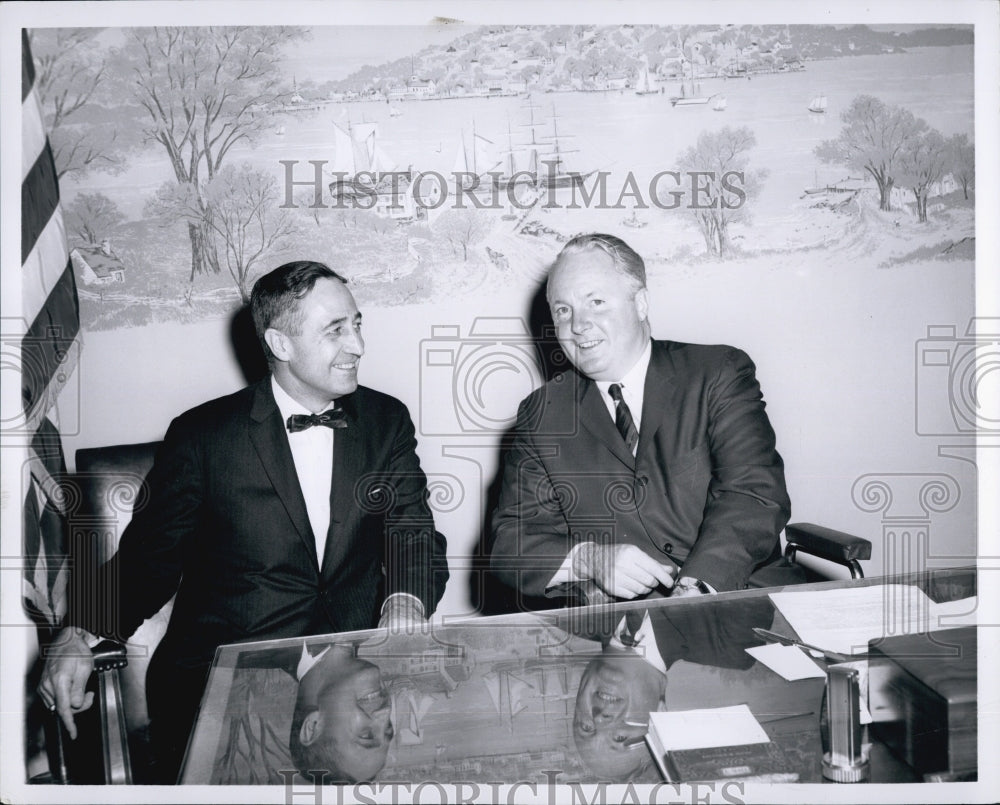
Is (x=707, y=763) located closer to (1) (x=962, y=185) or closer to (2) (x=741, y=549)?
(2) (x=741, y=549)

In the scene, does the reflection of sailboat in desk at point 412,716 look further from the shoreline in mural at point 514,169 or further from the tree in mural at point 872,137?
the tree in mural at point 872,137

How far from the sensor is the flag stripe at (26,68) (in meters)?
2.25

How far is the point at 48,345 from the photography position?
2287 millimetres

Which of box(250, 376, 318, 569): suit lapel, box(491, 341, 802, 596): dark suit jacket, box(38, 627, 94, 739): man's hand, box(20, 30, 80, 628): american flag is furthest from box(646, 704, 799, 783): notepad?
box(20, 30, 80, 628): american flag

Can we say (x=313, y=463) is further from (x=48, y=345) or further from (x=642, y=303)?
(x=642, y=303)

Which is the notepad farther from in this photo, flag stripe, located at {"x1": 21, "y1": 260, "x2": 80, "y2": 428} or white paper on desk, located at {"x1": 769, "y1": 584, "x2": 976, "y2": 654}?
flag stripe, located at {"x1": 21, "y1": 260, "x2": 80, "y2": 428}

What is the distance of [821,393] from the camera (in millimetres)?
2391

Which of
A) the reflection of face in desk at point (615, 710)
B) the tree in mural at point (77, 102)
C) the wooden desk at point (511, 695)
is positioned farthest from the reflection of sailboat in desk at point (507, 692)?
the tree in mural at point (77, 102)

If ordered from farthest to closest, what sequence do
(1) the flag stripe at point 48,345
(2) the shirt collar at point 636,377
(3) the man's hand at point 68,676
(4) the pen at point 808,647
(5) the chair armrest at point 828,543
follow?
(2) the shirt collar at point 636,377 < (1) the flag stripe at point 48,345 < (5) the chair armrest at point 828,543 < (3) the man's hand at point 68,676 < (4) the pen at point 808,647

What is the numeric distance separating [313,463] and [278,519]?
0.56 ft

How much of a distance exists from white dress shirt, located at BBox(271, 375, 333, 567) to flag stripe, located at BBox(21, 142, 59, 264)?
70 centimetres

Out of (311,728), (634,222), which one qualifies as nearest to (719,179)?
(634,222)

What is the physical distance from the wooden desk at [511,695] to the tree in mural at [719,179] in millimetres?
993

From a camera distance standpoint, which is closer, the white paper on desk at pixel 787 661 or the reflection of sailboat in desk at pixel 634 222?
the white paper on desk at pixel 787 661
